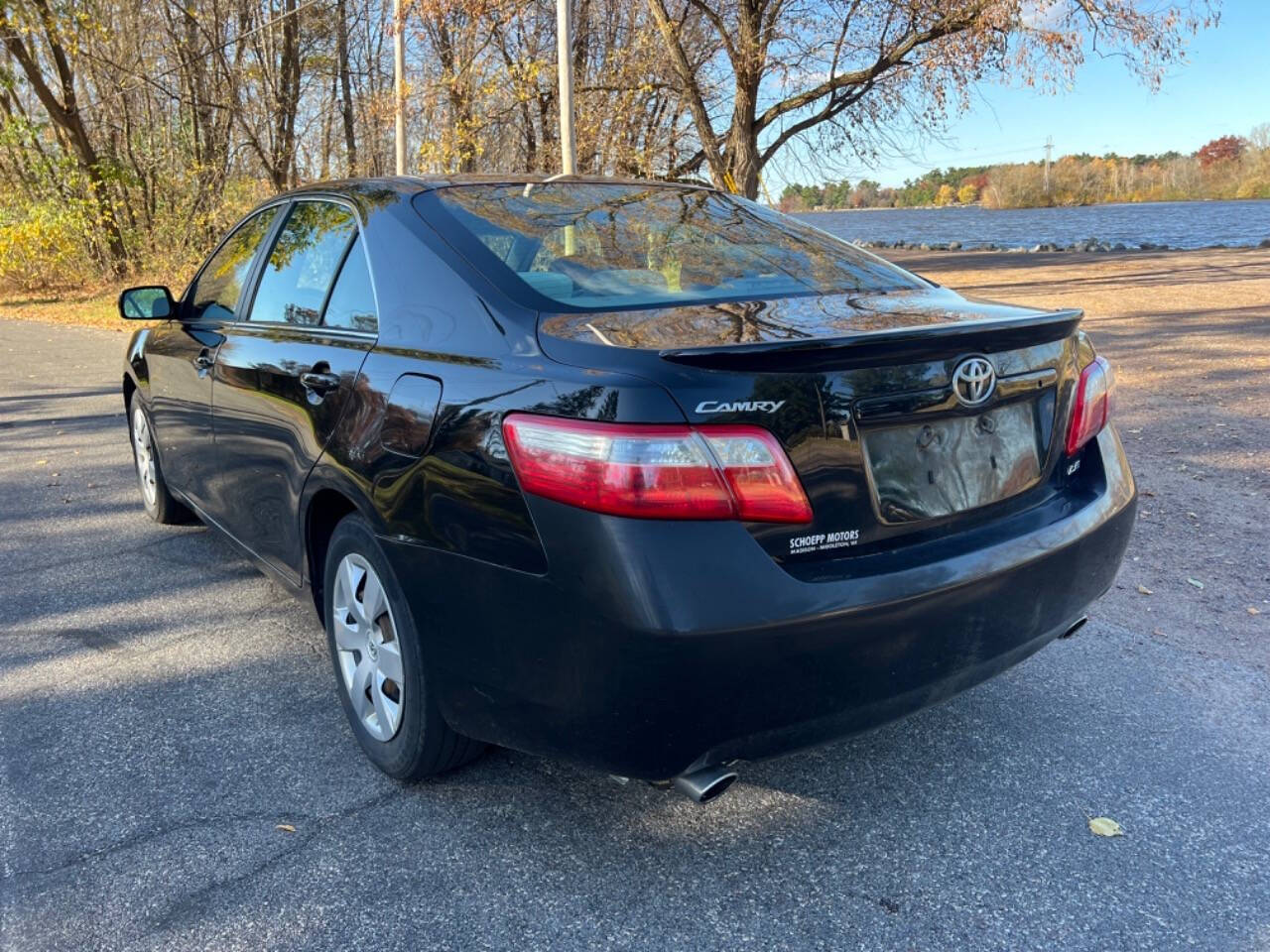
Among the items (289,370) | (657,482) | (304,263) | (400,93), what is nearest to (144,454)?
(304,263)


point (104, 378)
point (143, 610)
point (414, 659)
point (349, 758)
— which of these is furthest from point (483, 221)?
point (104, 378)

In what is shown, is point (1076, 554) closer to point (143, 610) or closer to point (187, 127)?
point (143, 610)

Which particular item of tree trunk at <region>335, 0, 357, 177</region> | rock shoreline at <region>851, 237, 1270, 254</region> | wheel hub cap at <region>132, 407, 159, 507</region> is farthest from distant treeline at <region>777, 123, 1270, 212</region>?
wheel hub cap at <region>132, 407, 159, 507</region>

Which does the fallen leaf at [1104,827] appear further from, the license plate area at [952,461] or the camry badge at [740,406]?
the camry badge at [740,406]

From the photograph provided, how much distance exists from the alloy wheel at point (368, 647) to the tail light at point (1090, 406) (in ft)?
6.16

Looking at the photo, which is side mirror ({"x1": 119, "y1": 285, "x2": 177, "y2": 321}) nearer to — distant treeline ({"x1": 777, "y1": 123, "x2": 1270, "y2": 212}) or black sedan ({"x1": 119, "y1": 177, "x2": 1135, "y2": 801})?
black sedan ({"x1": 119, "y1": 177, "x2": 1135, "y2": 801})

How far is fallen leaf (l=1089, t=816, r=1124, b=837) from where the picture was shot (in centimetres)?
259

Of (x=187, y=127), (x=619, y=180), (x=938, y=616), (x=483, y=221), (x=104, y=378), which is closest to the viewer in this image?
(x=938, y=616)

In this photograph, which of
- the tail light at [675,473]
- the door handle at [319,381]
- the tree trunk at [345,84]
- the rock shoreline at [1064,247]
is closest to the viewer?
the tail light at [675,473]

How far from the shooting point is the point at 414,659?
2.61 m

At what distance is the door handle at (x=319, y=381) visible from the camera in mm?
2974

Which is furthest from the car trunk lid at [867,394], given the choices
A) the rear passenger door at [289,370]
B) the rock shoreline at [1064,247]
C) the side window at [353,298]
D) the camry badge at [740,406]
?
the rock shoreline at [1064,247]

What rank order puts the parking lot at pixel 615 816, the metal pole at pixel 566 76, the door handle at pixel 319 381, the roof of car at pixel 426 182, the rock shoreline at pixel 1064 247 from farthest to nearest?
the rock shoreline at pixel 1064 247, the metal pole at pixel 566 76, the roof of car at pixel 426 182, the door handle at pixel 319 381, the parking lot at pixel 615 816

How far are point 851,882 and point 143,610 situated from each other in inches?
123
